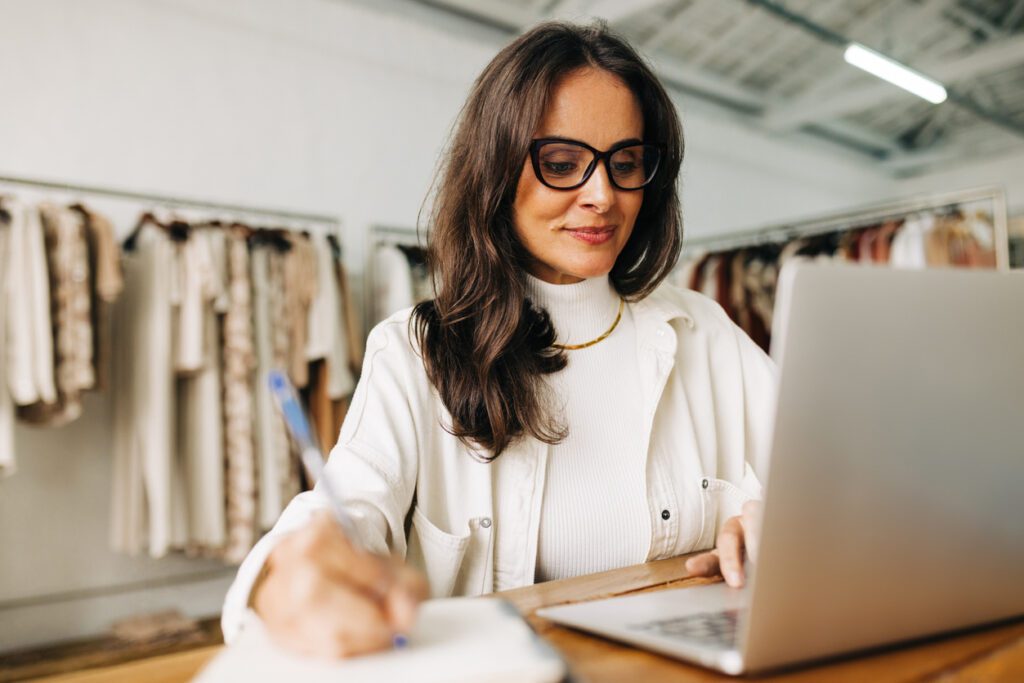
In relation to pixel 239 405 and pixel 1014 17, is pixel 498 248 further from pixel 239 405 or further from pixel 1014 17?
pixel 1014 17

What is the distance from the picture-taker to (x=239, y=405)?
2822 millimetres

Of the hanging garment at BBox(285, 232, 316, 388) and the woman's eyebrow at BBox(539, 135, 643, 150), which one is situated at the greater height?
the woman's eyebrow at BBox(539, 135, 643, 150)

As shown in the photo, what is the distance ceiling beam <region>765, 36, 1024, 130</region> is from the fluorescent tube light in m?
0.80

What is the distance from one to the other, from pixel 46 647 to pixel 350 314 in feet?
5.95

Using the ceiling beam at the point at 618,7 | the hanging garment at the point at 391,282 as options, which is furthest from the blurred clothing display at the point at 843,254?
the hanging garment at the point at 391,282

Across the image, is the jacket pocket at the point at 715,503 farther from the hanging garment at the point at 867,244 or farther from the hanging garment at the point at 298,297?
the hanging garment at the point at 867,244

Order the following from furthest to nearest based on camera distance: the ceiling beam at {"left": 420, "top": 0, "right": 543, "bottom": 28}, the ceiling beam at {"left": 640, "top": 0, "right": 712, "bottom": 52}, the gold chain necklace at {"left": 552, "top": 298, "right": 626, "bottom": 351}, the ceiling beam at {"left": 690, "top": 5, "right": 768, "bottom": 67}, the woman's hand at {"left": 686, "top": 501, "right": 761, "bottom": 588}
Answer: the ceiling beam at {"left": 690, "top": 5, "right": 768, "bottom": 67}, the ceiling beam at {"left": 640, "top": 0, "right": 712, "bottom": 52}, the ceiling beam at {"left": 420, "top": 0, "right": 543, "bottom": 28}, the gold chain necklace at {"left": 552, "top": 298, "right": 626, "bottom": 351}, the woman's hand at {"left": 686, "top": 501, "right": 761, "bottom": 588}

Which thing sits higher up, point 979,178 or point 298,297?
point 979,178

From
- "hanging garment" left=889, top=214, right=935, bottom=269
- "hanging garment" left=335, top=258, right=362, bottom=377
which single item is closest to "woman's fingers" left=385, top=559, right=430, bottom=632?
"hanging garment" left=335, top=258, right=362, bottom=377

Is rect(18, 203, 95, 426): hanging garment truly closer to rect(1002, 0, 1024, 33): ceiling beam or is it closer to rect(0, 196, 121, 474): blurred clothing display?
rect(0, 196, 121, 474): blurred clothing display

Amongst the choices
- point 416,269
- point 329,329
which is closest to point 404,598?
point 329,329

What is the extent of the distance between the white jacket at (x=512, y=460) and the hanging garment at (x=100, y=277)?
1.90 m

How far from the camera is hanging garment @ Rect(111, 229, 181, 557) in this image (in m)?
2.68

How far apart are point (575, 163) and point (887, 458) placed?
2.44 feet
